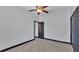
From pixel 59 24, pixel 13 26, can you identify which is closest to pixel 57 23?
pixel 59 24

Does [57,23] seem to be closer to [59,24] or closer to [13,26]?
[59,24]

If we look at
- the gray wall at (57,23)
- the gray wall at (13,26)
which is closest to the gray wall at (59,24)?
the gray wall at (57,23)

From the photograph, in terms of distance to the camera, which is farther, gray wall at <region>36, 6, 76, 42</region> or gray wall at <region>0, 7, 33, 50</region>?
gray wall at <region>36, 6, 76, 42</region>

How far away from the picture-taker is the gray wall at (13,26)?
4422mm

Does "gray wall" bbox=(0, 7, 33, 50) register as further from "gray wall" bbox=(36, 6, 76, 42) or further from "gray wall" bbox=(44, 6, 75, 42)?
"gray wall" bbox=(44, 6, 75, 42)

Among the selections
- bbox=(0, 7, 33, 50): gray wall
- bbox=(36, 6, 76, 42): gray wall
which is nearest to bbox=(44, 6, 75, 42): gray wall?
bbox=(36, 6, 76, 42): gray wall

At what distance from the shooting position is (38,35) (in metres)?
10.0

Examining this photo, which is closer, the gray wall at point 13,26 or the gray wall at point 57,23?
the gray wall at point 13,26

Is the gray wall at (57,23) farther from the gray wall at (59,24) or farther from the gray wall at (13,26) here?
the gray wall at (13,26)

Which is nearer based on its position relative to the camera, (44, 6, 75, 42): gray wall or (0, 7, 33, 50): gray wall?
(0, 7, 33, 50): gray wall

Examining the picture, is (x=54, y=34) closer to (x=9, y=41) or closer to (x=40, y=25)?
(x=40, y=25)

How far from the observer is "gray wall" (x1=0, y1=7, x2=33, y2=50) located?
14.5 ft

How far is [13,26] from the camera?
5188mm

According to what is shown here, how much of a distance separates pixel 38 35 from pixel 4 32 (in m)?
5.71
